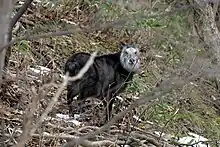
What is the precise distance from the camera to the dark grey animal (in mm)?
6098

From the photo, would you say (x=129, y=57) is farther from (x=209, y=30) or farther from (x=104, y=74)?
(x=209, y=30)

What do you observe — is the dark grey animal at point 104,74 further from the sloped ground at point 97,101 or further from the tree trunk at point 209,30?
the tree trunk at point 209,30

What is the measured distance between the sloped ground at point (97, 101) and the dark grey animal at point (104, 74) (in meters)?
0.16

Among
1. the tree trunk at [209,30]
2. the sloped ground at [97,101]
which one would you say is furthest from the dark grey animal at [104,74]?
the tree trunk at [209,30]

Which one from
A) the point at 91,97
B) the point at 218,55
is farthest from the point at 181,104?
the point at 91,97

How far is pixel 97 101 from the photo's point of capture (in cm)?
679

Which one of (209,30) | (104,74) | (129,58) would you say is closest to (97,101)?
(104,74)

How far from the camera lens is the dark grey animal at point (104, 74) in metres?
6.10

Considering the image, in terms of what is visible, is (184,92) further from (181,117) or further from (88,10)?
(88,10)

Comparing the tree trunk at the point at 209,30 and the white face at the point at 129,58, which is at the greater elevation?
the tree trunk at the point at 209,30

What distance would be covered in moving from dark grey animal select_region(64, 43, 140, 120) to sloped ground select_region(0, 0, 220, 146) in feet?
0.54

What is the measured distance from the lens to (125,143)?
15.2ft

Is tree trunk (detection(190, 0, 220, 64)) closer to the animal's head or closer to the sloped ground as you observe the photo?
the sloped ground

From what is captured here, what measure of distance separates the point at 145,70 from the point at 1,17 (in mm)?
6772
